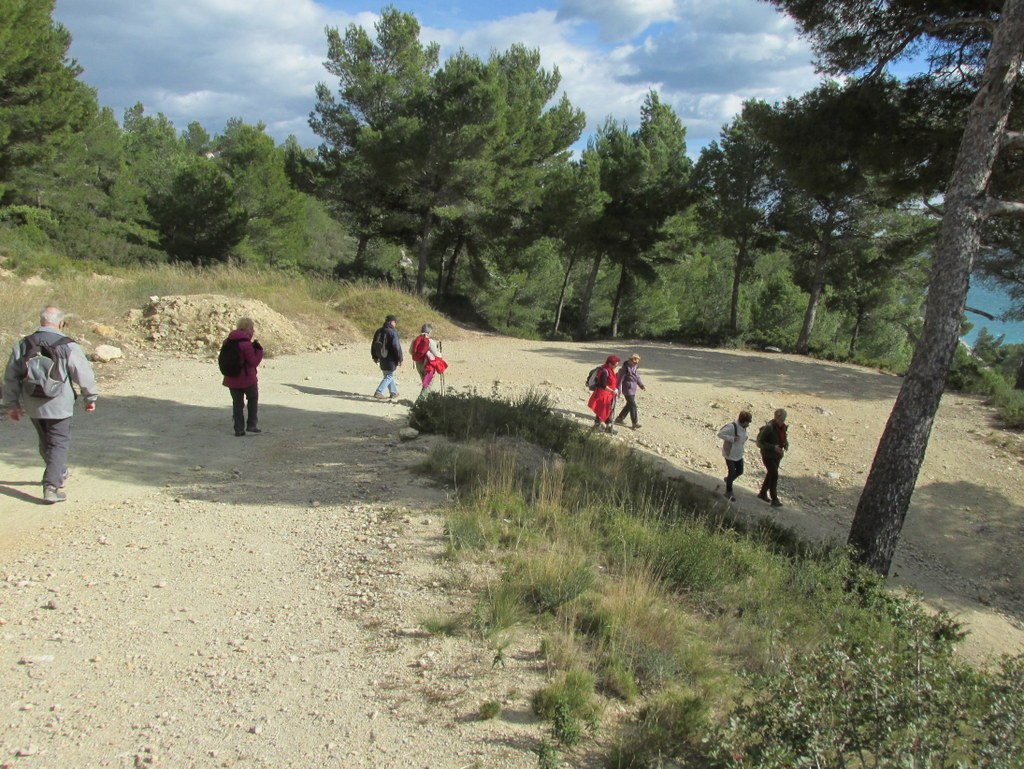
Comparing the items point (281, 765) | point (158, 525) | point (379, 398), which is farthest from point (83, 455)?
point (281, 765)

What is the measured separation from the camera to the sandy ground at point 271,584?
3188 mm

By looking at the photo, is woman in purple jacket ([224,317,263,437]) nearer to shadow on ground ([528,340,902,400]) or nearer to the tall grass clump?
the tall grass clump

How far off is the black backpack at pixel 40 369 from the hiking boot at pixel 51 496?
0.79 meters

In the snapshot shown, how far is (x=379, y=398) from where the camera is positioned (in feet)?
37.1

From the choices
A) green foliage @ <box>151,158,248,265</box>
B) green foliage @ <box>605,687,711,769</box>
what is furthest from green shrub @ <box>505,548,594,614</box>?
green foliage @ <box>151,158,248,265</box>

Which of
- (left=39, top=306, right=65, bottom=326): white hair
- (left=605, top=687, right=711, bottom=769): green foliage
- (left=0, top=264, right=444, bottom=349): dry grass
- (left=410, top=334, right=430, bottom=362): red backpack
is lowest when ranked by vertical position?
(left=605, top=687, right=711, bottom=769): green foliage

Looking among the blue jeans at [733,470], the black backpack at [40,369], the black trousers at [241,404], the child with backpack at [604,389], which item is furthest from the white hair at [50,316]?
the blue jeans at [733,470]

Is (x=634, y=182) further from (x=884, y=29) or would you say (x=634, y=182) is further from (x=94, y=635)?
(x=94, y=635)

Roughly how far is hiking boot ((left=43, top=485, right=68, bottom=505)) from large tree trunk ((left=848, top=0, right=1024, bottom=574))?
7.50 metres

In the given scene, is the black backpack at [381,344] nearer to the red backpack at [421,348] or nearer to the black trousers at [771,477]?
the red backpack at [421,348]

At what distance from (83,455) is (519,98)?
74.6 ft

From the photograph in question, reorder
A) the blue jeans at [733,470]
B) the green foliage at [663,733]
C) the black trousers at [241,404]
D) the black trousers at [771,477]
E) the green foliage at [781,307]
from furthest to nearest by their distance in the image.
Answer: the green foliage at [781,307] → the black trousers at [771,477] → the blue jeans at [733,470] → the black trousers at [241,404] → the green foliage at [663,733]

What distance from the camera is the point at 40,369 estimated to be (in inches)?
224

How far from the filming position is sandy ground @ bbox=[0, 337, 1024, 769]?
3.19m
